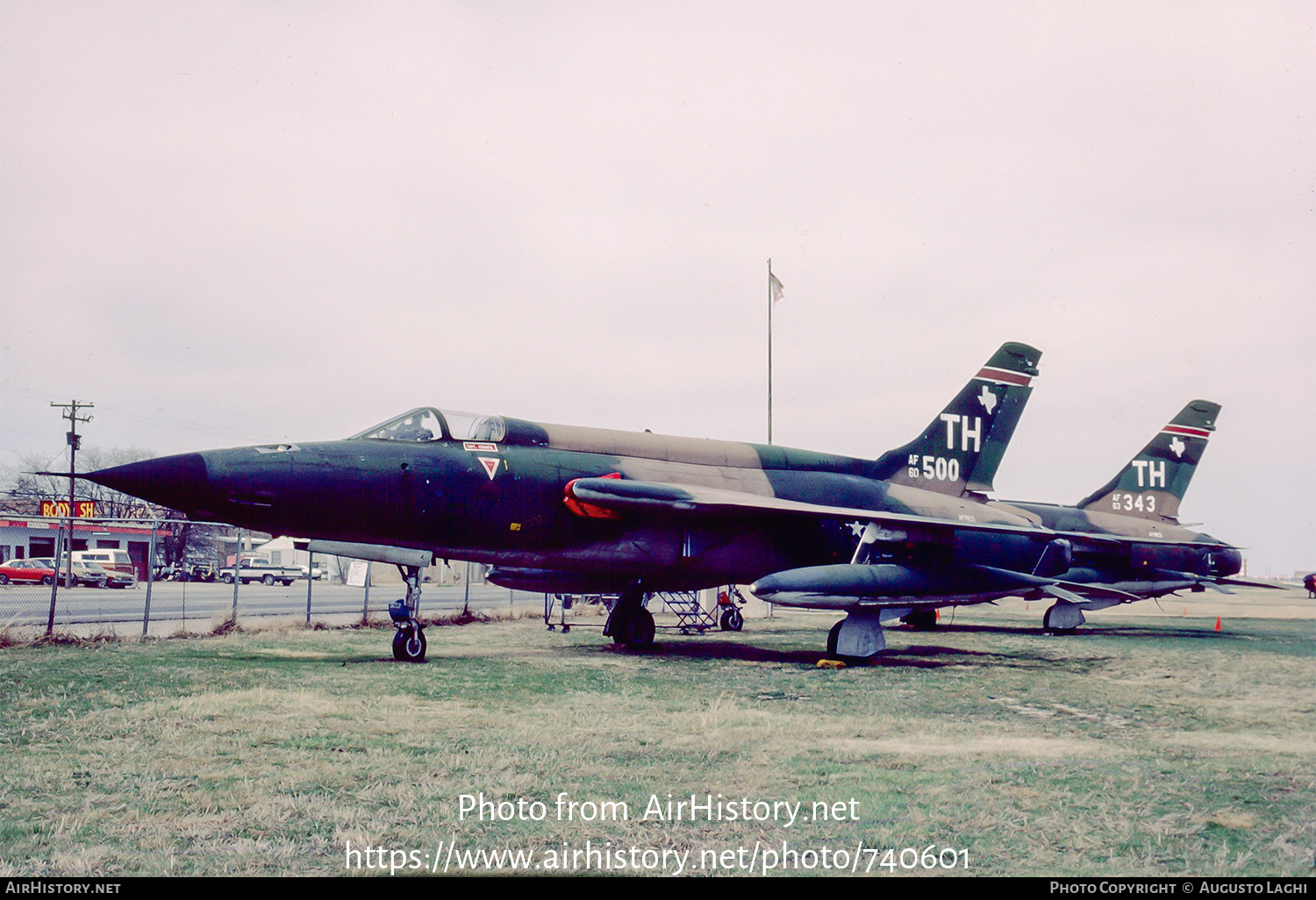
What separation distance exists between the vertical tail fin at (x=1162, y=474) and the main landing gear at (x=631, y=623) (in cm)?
1219

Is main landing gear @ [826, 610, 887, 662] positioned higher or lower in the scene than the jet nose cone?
lower

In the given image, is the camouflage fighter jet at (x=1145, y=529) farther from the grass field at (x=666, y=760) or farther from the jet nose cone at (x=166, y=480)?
the jet nose cone at (x=166, y=480)

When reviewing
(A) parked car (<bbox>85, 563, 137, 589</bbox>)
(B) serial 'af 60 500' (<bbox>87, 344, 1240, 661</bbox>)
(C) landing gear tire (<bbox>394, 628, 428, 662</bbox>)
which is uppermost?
(B) serial 'af 60 500' (<bbox>87, 344, 1240, 661</bbox>)

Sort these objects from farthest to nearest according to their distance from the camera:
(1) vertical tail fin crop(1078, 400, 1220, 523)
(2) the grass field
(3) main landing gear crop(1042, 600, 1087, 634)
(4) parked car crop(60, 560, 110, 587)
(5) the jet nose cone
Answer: (4) parked car crop(60, 560, 110, 587), (1) vertical tail fin crop(1078, 400, 1220, 523), (3) main landing gear crop(1042, 600, 1087, 634), (5) the jet nose cone, (2) the grass field

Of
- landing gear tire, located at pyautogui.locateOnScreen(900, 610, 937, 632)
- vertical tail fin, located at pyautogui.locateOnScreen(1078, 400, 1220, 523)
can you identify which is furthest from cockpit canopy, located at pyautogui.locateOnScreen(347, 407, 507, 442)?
vertical tail fin, located at pyautogui.locateOnScreen(1078, 400, 1220, 523)

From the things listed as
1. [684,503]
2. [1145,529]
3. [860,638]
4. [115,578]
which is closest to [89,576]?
[115,578]

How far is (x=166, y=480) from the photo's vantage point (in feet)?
33.4

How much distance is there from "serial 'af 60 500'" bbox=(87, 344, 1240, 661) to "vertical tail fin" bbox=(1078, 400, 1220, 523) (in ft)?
19.4

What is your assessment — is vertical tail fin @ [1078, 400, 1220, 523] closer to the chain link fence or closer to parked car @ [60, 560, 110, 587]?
the chain link fence

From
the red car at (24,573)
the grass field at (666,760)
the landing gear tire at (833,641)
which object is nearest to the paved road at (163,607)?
the red car at (24,573)

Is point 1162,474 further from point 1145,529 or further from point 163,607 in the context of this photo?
point 163,607

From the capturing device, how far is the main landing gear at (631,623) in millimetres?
15344

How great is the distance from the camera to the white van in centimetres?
4250

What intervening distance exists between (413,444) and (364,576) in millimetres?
8820
